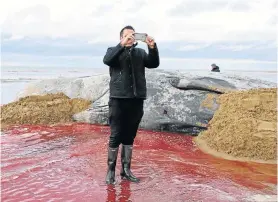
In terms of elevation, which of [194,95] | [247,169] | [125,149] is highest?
[194,95]

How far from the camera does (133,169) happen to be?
18.6 ft

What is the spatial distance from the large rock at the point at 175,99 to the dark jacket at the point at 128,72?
13.3 ft

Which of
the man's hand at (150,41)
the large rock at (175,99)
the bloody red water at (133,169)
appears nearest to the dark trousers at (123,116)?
the bloody red water at (133,169)

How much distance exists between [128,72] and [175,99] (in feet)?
14.6

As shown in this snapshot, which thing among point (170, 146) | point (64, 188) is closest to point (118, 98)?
point (64, 188)

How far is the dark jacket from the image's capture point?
15.6ft

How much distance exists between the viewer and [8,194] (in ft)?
15.0

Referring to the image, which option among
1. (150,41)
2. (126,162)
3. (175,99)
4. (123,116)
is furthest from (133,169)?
(175,99)

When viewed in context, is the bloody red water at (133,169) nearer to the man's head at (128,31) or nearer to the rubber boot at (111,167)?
the rubber boot at (111,167)

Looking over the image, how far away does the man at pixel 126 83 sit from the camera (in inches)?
186

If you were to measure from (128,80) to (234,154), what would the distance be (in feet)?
9.91

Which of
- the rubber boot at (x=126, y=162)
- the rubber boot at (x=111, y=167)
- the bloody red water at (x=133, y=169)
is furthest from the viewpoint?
the rubber boot at (x=126, y=162)

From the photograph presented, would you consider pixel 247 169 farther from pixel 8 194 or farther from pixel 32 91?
pixel 32 91

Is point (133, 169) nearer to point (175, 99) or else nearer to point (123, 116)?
point (123, 116)
